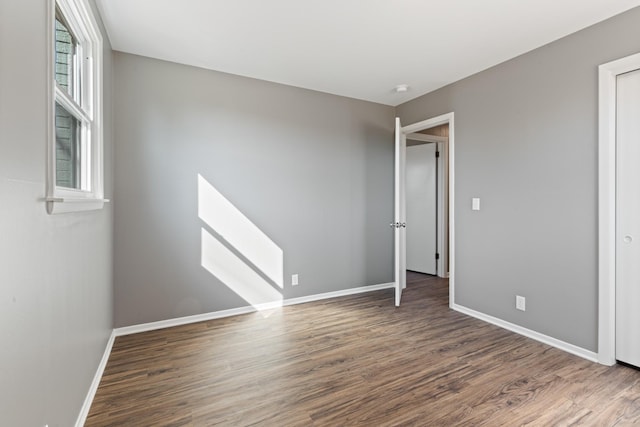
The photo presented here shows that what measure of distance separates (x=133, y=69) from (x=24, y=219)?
2.34 metres

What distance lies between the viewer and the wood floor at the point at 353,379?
1.75m

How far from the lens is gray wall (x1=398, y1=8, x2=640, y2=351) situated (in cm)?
239

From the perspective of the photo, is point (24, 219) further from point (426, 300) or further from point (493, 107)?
point (426, 300)

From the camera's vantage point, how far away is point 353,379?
2104 mm

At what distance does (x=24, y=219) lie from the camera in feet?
3.40

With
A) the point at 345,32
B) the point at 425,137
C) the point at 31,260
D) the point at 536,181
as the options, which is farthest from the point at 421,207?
the point at 31,260

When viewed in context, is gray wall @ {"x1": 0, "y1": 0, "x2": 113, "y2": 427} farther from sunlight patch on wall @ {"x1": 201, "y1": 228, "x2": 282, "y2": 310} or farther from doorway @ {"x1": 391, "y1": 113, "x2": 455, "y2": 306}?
doorway @ {"x1": 391, "y1": 113, "x2": 455, "y2": 306}

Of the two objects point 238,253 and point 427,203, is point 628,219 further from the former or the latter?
point 238,253

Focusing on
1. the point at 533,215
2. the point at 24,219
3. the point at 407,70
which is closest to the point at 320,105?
the point at 407,70

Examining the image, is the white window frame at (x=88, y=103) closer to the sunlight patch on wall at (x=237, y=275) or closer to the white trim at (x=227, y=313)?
the sunlight patch on wall at (x=237, y=275)

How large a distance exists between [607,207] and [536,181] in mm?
548

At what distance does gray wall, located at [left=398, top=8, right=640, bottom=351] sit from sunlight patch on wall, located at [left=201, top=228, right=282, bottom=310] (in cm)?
210

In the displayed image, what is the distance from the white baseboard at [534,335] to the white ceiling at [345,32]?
97.0 inches

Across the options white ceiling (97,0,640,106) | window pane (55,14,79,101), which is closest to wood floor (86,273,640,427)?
window pane (55,14,79,101)
